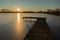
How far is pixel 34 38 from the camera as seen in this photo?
86.7 inches

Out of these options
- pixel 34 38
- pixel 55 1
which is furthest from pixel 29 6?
pixel 34 38

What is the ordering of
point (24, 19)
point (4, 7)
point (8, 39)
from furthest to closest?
point (24, 19), point (4, 7), point (8, 39)

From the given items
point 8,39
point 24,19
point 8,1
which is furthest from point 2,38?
point 24,19

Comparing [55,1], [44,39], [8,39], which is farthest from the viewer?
[55,1]

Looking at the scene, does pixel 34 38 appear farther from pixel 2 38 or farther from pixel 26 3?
pixel 26 3

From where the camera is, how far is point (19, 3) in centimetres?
365

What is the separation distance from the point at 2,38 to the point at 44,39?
135cm

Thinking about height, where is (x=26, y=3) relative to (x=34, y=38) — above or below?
above

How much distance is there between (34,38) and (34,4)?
1.86 meters

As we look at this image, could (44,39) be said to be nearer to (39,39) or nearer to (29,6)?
(39,39)

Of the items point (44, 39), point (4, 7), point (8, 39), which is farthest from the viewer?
point (4, 7)

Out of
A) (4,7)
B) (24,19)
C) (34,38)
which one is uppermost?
(4,7)

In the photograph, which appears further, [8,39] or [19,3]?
[19,3]

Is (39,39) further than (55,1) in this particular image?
No
